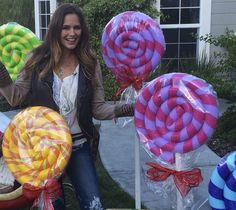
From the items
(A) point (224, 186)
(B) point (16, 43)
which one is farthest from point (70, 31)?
(A) point (224, 186)

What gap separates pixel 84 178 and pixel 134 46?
3.00ft

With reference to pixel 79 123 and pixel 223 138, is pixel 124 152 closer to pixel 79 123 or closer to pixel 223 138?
pixel 223 138

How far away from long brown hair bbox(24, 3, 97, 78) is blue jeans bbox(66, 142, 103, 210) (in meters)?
0.53

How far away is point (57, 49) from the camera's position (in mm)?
3176

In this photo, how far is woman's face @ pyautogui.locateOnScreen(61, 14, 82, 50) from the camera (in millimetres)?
3164

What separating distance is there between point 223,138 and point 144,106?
3.33m

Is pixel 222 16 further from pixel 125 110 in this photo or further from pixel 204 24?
pixel 125 110

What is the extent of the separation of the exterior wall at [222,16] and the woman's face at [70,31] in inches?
244

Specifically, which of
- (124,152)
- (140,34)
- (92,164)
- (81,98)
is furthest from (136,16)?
(124,152)

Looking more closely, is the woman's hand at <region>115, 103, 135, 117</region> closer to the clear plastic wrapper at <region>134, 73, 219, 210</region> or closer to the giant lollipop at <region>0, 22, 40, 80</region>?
the clear plastic wrapper at <region>134, 73, 219, 210</region>

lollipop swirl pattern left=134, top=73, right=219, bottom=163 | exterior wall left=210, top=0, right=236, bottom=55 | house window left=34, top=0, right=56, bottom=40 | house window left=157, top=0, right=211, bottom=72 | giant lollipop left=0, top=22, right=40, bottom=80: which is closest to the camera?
lollipop swirl pattern left=134, top=73, right=219, bottom=163

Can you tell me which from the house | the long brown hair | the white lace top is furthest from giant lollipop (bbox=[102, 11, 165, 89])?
the house

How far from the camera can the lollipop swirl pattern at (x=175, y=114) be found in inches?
106

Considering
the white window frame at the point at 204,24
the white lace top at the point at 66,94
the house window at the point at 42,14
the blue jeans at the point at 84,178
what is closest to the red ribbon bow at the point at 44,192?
the blue jeans at the point at 84,178
